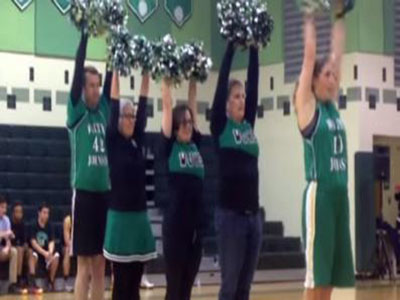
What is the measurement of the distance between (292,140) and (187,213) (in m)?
10.7

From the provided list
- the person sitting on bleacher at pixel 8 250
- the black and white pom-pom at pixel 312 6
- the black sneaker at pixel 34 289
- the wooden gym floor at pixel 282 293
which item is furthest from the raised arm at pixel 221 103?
the person sitting on bleacher at pixel 8 250

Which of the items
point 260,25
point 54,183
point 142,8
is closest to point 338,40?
point 260,25

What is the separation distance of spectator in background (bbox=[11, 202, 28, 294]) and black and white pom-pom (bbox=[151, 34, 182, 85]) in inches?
281

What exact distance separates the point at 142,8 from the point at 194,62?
10.6 metres

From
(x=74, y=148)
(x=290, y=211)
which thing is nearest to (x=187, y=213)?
(x=74, y=148)

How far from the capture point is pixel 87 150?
6.18 metres

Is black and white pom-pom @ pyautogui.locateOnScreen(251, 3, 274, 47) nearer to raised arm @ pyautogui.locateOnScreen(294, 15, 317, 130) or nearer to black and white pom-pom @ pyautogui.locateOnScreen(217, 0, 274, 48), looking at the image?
black and white pom-pom @ pyautogui.locateOnScreen(217, 0, 274, 48)

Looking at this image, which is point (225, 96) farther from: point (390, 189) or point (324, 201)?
point (390, 189)

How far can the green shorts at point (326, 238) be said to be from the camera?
5.04 metres

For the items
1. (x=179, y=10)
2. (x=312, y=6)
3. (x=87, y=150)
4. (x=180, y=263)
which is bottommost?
(x=180, y=263)

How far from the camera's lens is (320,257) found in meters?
5.04

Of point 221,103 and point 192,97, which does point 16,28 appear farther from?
point 221,103

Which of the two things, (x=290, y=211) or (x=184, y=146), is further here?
(x=290, y=211)

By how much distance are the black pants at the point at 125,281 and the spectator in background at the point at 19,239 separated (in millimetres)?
7142
